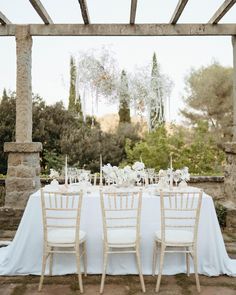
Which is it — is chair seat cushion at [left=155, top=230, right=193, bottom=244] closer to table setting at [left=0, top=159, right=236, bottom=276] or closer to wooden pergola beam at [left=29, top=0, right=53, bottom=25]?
table setting at [left=0, top=159, right=236, bottom=276]

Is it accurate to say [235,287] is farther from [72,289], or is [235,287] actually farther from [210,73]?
[210,73]

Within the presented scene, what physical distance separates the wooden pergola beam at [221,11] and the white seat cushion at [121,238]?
2.87 m

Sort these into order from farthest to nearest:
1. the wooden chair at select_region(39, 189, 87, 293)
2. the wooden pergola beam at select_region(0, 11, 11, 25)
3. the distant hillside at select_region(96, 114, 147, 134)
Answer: the distant hillside at select_region(96, 114, 147, 134)
the wooden pergola beam at select_region(0, 11, 11, 25)
the wooden chair at select_region(39, 189, 87, 293)

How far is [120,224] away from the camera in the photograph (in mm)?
3529

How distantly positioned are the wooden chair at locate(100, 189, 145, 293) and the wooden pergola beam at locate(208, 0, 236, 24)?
8.30 ft

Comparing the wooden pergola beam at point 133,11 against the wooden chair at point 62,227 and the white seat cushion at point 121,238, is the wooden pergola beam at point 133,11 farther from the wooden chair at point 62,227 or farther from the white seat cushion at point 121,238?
the white seat cushion at point 121,238

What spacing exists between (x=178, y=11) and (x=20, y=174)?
2.86 meters

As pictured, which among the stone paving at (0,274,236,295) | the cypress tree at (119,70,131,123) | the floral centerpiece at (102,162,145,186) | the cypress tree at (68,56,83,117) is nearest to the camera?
the stone paving at (0,274,236,295)

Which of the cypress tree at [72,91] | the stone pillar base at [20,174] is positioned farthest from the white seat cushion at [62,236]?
the cypress tree at [72,91]

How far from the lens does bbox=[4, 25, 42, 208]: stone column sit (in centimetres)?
517

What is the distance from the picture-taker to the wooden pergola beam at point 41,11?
4.49 metres

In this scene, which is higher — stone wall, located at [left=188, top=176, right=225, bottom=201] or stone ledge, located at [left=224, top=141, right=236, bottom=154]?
stone ledge, located at [left=224, top=141, right=236, bottom=154]

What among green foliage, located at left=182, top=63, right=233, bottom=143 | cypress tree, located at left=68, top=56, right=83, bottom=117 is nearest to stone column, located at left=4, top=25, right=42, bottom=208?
cypress tree, located at left=68, top=56, right=83, bottom=117

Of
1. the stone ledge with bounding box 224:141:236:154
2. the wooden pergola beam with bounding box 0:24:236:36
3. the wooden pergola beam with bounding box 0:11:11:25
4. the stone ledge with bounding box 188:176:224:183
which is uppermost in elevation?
the wooden pergola beam with bounding box 0:11:11:25
